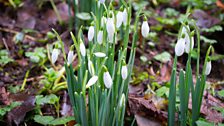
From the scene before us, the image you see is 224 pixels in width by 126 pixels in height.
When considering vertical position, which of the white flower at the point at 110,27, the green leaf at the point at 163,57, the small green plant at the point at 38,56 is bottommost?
the green leaf at the point at 163,57

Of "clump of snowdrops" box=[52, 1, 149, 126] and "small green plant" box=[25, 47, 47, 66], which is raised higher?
"clump of snowdrops" box=[52, 1, 149, 126]

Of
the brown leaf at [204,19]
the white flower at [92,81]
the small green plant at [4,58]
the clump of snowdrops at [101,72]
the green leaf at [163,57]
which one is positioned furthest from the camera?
the brown leaf at [204,19]

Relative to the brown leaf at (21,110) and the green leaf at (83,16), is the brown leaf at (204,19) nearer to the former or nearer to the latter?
the green leaf at (83,16)

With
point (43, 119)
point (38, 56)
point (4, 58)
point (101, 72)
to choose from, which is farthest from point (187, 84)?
point (4, 58)

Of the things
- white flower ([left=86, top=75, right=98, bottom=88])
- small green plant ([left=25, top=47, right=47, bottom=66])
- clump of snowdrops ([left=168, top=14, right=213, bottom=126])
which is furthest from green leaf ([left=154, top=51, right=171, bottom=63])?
white flower ([left=86, top=75, right=98, bottom=88])

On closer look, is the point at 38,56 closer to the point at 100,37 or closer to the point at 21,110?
the point at 21,110

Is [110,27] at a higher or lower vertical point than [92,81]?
higher

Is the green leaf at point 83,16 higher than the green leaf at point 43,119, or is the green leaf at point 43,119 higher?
the green leaf at point 83,16

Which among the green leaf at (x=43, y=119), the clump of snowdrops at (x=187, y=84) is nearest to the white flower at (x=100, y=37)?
the clump of snowdrops at (x=187, y=84)

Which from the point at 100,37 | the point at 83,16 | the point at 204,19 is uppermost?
the point at 100,37

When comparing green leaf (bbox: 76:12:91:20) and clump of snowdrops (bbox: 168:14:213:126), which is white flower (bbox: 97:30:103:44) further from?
green leaf (bbox: 76:12:91:20)

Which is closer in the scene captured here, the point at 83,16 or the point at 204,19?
the point at 83,16
